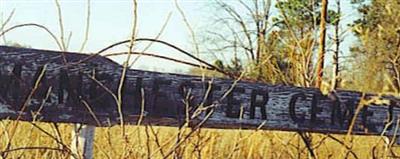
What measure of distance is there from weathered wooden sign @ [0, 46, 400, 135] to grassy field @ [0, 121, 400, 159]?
46 mm

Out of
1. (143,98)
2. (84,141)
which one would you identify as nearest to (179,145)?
(143,98)

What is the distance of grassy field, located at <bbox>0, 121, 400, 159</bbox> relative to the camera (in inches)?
72.5

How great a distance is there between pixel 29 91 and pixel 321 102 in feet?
2.66

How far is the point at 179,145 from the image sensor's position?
1.79 meters

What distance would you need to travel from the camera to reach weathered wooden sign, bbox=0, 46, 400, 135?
1773mm

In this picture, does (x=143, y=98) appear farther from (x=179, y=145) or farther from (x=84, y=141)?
(x=84, y=141)

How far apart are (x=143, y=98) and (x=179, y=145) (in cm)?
14

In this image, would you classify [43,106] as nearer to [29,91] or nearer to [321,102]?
[29,91]

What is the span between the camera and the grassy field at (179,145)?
1841 millimetres

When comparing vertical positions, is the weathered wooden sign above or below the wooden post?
above

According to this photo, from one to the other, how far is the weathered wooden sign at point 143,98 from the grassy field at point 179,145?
5 cm

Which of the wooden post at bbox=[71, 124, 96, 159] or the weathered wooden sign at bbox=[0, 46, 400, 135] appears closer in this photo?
the weathered wooden sign at bbox=[0, 46, 400, 135]

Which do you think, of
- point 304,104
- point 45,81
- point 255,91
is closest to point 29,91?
point 45,81

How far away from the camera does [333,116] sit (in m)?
2.16
